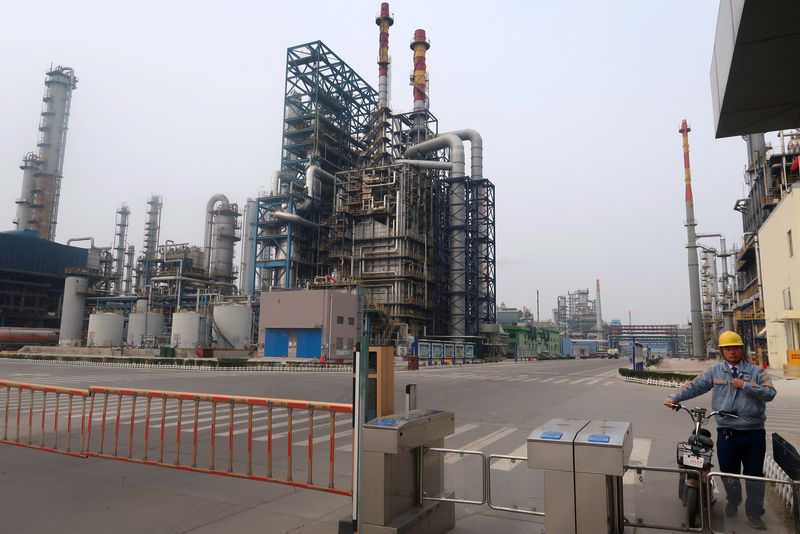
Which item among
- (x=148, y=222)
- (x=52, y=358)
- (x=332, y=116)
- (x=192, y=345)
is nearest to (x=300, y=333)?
(x=192, y=345)

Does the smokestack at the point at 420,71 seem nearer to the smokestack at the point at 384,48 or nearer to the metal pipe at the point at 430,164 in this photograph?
the smokestack at the point at 384,48

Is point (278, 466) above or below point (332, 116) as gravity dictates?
below

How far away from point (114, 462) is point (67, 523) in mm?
2734

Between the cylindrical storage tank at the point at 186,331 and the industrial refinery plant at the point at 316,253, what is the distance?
→ 156mm

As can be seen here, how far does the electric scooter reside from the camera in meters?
3.97

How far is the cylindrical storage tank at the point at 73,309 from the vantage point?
70625mm

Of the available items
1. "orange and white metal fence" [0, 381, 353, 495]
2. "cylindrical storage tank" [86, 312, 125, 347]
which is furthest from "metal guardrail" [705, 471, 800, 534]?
"cylindrical storage tank" [86, 312, 125, 347]

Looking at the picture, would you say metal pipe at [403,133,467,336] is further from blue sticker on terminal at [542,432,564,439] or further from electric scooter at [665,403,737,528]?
blue sticker on terminal at [542,432,564,439]

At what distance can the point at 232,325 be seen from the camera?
61.3 m

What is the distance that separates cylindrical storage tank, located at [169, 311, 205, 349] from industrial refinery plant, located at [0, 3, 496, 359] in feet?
0.51

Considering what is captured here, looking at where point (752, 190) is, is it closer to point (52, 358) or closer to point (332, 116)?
point (332, 116)

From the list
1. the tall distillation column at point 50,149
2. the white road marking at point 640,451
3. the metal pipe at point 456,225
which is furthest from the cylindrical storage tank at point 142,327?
the white road marking at point 640,451

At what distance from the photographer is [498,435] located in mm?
10289

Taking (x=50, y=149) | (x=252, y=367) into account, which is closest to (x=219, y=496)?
(x=252, y=367)
